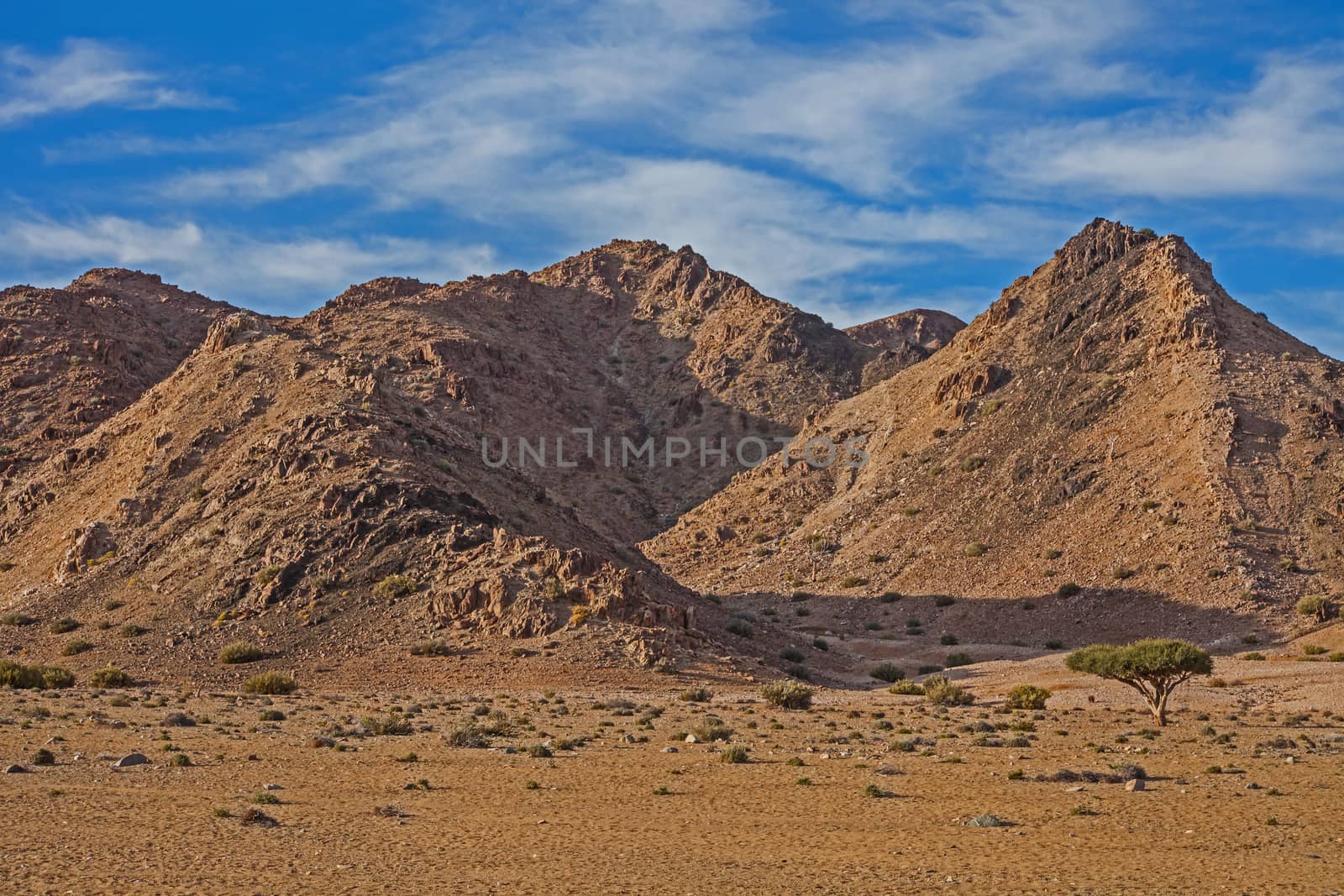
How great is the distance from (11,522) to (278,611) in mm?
23898

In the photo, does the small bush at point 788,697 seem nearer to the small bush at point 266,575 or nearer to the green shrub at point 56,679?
the small bush at point 266,575

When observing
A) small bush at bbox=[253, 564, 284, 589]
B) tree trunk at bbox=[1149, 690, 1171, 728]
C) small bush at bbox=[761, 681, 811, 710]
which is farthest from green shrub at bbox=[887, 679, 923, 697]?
small bush at bbox=[253, 564, 284, 589]

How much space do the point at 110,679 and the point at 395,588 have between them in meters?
9.87

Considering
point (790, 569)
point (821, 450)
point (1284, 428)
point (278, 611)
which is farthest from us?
point (821, 450)

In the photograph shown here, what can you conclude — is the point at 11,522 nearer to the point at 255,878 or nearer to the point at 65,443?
the point at 65,443

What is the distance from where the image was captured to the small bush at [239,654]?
41438mm

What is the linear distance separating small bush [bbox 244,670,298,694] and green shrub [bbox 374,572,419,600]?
6724mm

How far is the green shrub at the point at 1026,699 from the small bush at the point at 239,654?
80.0ft

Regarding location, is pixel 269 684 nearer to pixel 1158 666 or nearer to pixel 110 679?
pixel 110 679

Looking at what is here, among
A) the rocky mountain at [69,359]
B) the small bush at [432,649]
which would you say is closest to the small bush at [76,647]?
the small bush at [432,649]

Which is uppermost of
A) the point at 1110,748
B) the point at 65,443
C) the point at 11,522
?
the point at 65,443

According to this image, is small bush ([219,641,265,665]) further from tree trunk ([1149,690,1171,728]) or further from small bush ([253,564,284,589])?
tree trunk ([1149,690,1171,728])

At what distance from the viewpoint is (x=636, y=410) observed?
11031 cm

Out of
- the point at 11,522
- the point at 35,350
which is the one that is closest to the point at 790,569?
the point at 11,522
